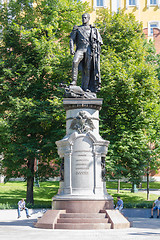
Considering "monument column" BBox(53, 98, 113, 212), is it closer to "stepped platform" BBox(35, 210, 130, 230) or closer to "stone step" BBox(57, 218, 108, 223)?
"stepped platform" BBox(35, 210, 130, 230)

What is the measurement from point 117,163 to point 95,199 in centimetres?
1212

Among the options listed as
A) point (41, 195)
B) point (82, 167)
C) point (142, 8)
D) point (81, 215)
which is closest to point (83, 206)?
point (81, 215)

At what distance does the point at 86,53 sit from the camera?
1714cm

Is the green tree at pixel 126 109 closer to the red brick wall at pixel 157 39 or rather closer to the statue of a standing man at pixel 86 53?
the statue of a standing man at pixel 86 53

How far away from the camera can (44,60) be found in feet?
89.2

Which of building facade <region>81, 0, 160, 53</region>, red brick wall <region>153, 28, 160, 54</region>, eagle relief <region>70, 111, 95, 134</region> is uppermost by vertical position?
building facade <region>81, 0, 160, 53</region>

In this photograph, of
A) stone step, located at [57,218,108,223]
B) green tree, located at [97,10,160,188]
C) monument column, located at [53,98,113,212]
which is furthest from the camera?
green tree, located at [97,10,160,188]

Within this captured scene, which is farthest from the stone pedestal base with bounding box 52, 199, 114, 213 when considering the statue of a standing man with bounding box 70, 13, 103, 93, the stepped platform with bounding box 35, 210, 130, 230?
the statue of a standing man with bounding box 70, 13, 103, 93

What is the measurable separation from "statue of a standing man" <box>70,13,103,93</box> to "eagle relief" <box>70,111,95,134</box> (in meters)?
1.52

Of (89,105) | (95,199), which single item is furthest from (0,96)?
(95,199)

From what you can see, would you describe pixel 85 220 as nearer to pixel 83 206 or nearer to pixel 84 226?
pixel 84 226

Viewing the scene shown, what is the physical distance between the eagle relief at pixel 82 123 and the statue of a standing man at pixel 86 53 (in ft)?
4.99

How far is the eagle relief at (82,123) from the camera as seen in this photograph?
52.0 feet

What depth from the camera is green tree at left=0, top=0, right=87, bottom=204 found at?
1030 inches
